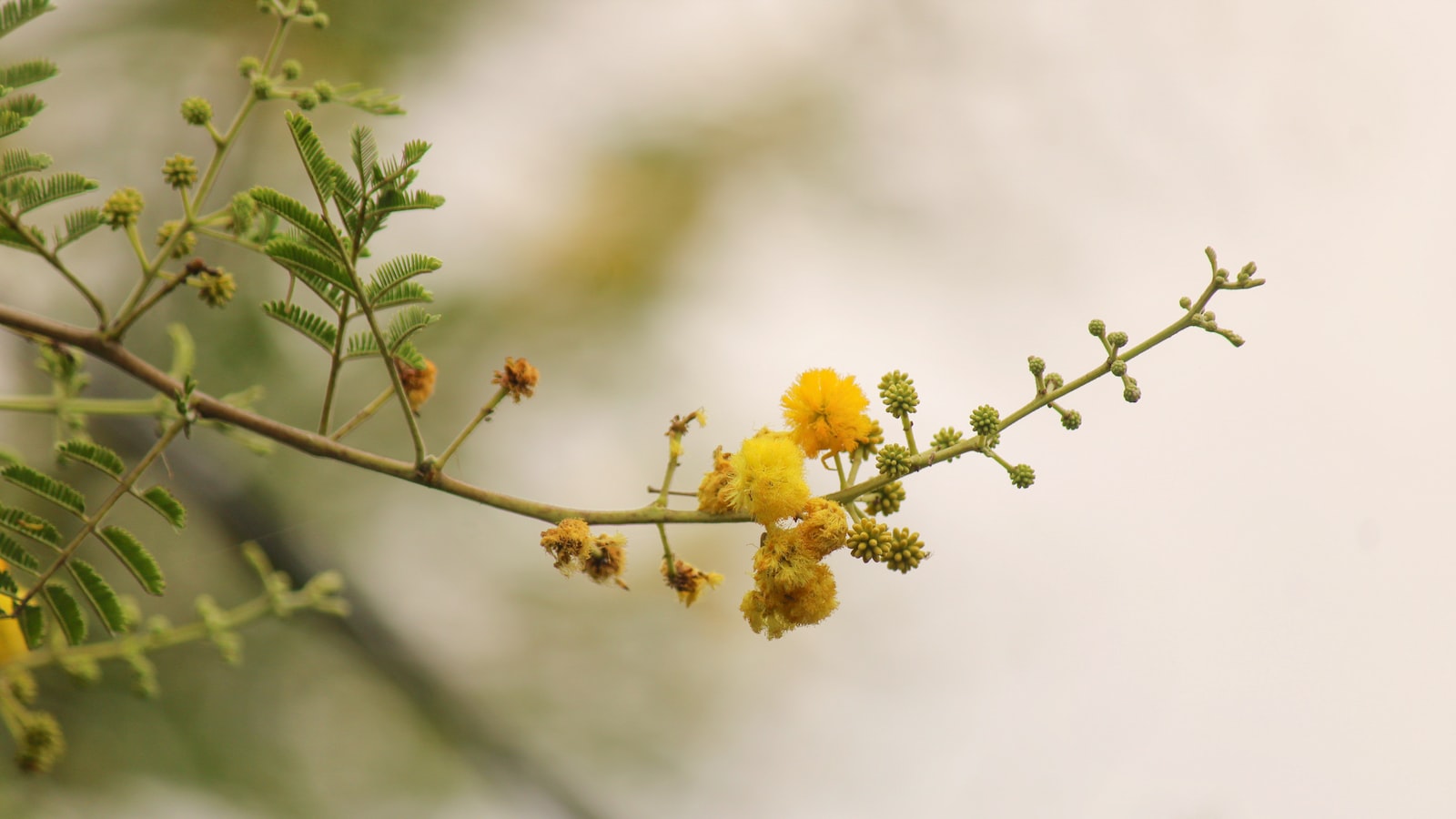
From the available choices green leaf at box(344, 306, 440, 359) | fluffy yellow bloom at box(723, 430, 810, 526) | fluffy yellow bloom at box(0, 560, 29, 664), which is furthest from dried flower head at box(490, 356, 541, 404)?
fluffy yellow bloom at box(0, 560, 29, 664)

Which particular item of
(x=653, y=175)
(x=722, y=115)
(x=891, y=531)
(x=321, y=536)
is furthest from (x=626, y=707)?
(x=891, y=531)

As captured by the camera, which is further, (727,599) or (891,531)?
(727,599)

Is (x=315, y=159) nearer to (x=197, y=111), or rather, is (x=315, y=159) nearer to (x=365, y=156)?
(x=365, y=156)

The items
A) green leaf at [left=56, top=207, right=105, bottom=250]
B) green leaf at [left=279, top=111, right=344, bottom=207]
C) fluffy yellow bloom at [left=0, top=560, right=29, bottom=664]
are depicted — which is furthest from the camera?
fluffy yellow bloom at [left=0, top=560, right=29, bottom=664]

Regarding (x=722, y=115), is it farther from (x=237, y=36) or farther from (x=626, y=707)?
(x=626, y=707)

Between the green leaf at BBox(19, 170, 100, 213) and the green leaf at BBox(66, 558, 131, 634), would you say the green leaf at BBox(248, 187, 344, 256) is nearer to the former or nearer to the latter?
the green leaf at BBox(19, 170, 100, 213)

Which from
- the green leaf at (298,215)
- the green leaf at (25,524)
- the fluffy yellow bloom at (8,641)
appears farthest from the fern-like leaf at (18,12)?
the fluffy yellow bloom at (8,641)
